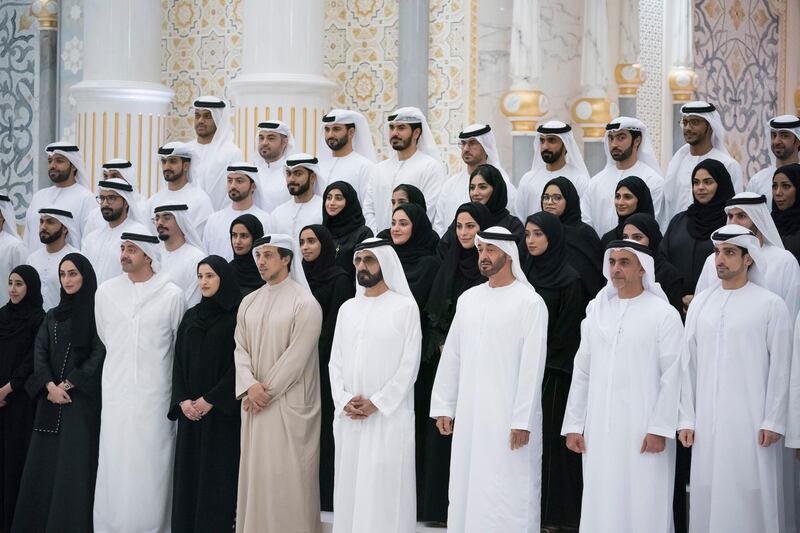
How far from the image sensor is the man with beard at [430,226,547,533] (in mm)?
6672

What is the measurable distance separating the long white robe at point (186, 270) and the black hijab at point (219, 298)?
0.50 metres

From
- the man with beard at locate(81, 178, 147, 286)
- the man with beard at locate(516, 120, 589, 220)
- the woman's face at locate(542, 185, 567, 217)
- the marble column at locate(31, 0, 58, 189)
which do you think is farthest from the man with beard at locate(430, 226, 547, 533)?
the marble column at locate(31, 0, 58, 189)

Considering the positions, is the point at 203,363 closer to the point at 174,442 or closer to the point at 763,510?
the point at 174,442

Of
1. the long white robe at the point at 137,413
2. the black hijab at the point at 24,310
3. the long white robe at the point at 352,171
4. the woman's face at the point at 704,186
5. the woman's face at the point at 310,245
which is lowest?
the long white robe at the point at 137,413

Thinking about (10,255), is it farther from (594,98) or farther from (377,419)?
(594,98)

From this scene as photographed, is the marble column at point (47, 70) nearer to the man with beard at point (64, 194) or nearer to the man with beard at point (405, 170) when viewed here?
the man with beard at point (64, 194)

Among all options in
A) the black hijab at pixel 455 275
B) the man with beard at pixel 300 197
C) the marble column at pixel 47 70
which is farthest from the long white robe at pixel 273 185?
the marble column at pixel 47 70

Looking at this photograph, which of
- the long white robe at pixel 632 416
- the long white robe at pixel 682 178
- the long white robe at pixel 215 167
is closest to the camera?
the long white robe at pixel 632 416

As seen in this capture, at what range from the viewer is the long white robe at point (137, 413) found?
750cm

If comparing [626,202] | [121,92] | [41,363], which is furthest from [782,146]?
[121,92]

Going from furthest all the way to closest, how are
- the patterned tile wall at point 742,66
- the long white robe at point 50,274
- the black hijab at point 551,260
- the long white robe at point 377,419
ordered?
the patterned tile wall at point 742,66 < the long white robe at point 50,274 < the black hijab at point 551,260 < the long white robe at point 377,419

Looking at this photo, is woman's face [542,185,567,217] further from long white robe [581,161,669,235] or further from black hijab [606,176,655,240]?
long white robe [581,161,669,235]

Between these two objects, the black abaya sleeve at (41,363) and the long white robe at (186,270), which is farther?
the long white robe at (186,270)

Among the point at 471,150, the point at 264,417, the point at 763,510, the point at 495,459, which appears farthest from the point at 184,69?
the point at 763,510
